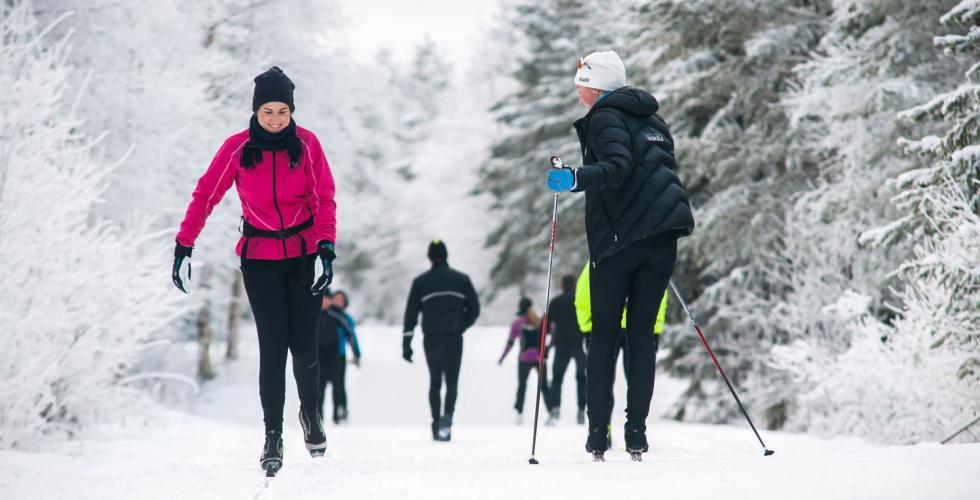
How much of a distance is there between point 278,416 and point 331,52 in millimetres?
19036

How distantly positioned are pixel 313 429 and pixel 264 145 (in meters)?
1.66

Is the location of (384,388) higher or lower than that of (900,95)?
lower

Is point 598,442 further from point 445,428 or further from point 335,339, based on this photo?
point 335,339

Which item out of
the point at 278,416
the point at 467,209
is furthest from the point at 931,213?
the point at 467,209

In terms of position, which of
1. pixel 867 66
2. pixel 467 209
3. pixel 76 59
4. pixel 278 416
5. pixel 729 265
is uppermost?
pixel 467 209

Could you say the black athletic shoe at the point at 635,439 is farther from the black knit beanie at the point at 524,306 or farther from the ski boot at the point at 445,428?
the black knit beanie at the point at 524,306

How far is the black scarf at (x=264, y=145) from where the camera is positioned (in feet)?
18.4

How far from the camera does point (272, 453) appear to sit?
18.3 ft

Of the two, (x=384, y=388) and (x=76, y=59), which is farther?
(x=384, y=388)

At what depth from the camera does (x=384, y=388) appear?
25.0 metres

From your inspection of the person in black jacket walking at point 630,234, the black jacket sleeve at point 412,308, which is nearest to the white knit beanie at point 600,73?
the person in black jacket walking at point 630,234

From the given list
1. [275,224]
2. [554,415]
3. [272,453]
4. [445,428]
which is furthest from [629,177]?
[554,415]

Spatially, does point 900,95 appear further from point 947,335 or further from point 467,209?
point 467,209

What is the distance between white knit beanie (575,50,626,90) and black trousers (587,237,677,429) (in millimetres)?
942
